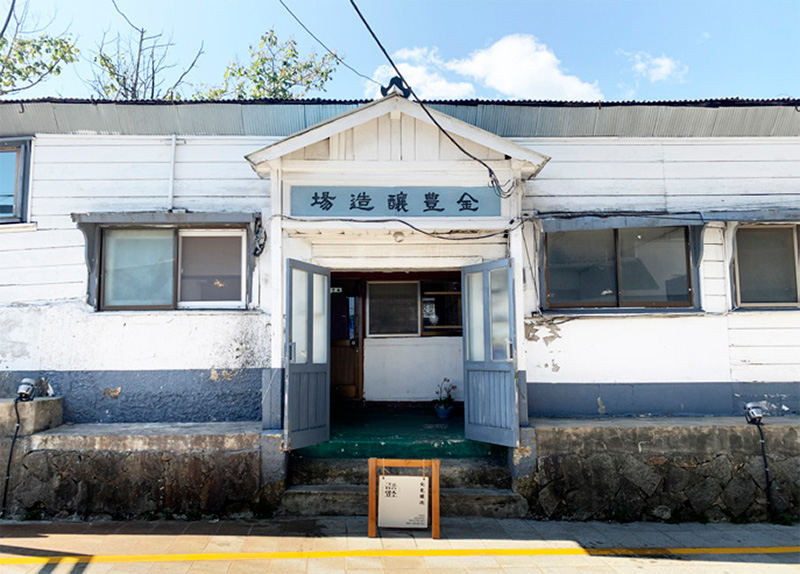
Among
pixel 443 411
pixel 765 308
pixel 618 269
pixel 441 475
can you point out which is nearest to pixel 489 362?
pixel 441 475

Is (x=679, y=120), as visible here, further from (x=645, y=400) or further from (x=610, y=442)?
(x=610, y=442)

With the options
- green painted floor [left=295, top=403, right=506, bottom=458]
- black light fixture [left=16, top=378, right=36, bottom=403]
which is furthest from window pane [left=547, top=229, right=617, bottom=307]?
black light fixture [left=16, top=378, right=36, bottom=403]

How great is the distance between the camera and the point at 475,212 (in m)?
7.15

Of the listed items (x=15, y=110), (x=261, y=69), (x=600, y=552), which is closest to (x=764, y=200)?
(x=600, y=552)

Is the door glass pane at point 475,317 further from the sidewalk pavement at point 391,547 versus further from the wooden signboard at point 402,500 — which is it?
the sidewalk pavement at point 391,547

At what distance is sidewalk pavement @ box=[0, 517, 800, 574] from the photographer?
5285 mm

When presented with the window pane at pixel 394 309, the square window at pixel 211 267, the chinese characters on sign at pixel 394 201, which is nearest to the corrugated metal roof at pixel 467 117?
the square window at pixel 211 267

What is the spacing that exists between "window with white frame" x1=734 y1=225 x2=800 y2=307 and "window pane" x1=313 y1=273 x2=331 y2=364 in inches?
237

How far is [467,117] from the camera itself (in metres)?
8.30

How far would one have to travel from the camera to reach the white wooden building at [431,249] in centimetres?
724

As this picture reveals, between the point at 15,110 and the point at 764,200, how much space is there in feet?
35.9

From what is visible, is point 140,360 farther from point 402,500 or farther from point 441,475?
point 441,475

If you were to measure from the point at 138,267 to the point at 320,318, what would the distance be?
9.17ft

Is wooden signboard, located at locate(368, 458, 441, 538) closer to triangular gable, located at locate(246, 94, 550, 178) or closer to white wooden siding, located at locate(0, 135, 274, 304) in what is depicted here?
triangular gable, located at locate(246, 94, 550, 178)
